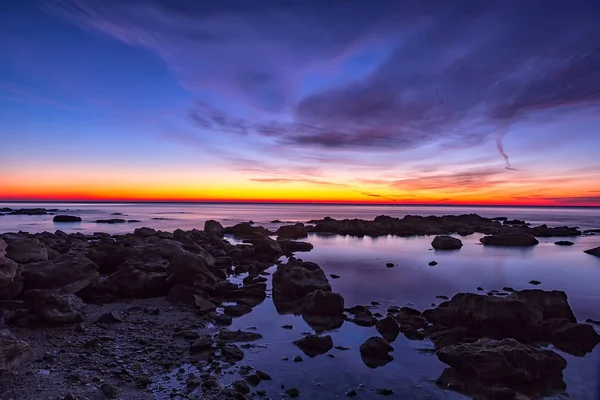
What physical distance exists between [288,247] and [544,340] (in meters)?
22.9

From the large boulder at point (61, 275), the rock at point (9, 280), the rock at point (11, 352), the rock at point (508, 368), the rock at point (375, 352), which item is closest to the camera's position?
the rock at point (11, 352)

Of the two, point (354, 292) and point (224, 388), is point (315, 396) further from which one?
point (354, 292)

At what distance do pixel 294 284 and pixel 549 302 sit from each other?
860 centimetres

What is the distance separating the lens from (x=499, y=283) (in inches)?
797

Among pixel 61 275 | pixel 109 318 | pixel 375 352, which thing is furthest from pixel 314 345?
pixel 61 275

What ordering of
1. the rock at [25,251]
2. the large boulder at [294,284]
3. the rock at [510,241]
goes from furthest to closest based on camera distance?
the rock at [510,241] → the rock at [25,251] → the large boulder at [294,284]

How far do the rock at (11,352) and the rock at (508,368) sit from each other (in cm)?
894

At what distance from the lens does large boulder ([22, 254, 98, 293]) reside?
514 inches

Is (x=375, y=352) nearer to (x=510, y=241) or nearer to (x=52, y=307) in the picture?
(x=52, y=307)

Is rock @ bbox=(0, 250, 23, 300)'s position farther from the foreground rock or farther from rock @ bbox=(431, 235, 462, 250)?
rock @ bbox=(431, 235, 462, 250)

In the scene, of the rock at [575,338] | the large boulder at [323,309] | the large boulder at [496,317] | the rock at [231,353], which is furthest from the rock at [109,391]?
the rock at [575,338]

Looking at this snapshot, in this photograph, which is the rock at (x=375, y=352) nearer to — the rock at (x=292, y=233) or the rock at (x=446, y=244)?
the rock at (x=446, y=244)

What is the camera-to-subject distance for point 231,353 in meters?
9.21

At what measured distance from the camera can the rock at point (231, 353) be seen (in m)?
8.99
